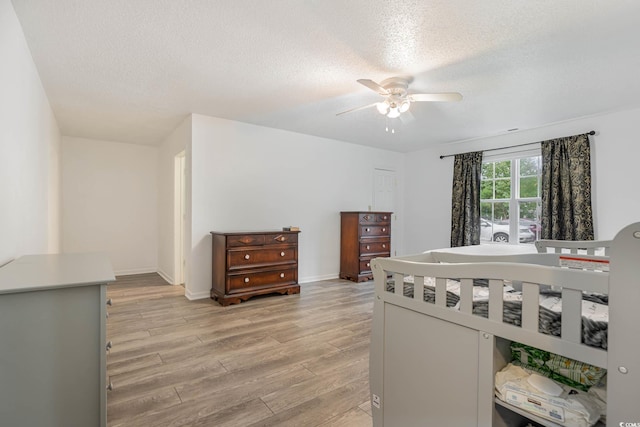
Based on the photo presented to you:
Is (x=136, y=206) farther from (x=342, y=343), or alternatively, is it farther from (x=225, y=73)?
(x=342, y=343)

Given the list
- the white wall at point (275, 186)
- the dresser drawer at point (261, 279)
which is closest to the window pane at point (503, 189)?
the white wall at point (275, 186)

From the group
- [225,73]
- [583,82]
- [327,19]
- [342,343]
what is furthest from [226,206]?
[583,82]

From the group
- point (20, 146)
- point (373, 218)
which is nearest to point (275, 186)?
point (373, 218)

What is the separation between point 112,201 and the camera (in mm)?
5391

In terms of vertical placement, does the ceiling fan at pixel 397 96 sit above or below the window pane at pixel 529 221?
above

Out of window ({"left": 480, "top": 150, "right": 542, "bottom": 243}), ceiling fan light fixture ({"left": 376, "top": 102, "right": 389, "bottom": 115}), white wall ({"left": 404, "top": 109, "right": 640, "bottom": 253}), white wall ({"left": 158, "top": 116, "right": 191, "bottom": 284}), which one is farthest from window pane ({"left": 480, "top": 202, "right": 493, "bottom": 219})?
white wall ({"left": 158, "top": 116, "right": 191, "bottom": 284})

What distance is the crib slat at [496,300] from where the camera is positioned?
41.0 inches

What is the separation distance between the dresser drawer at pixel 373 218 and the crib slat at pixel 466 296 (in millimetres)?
3777

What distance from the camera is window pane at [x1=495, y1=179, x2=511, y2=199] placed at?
185 inches

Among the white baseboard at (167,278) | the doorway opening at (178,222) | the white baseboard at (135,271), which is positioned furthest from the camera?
the white baseboard at (135,271)

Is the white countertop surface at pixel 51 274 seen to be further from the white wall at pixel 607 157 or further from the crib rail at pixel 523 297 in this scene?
the white wall at pixel 607 157

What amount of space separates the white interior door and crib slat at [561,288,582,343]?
4.90 meters

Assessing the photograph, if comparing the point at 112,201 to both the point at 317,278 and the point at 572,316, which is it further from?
the point at 572,316

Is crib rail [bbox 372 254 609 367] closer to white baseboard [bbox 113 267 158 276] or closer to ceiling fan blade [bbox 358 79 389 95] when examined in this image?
ceiling fan blade [bbox 358 79 389 95]
